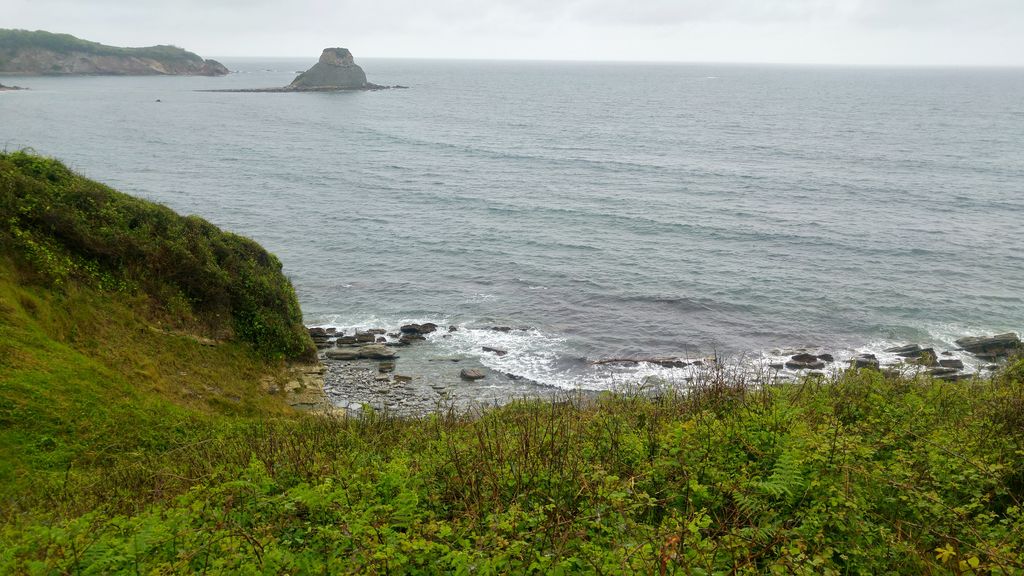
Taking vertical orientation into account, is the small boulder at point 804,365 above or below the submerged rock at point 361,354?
below

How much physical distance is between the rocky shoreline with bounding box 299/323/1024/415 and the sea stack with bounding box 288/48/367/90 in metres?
161

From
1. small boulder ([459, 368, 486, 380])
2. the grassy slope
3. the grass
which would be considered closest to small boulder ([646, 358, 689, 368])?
small boulder ([459, 368, 486, 380])

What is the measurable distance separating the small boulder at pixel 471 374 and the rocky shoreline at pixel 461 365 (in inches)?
1.9

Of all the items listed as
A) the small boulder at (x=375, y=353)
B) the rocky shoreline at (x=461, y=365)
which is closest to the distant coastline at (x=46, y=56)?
the rocky shoreline at (x=461, y=365)

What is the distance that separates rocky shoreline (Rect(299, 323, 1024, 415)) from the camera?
28375 millimetres

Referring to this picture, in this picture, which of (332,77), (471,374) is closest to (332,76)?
(332,77)

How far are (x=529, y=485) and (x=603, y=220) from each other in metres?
48.0

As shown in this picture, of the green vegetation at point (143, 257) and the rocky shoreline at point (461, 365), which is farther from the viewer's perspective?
the rocky shoreline at point (461, 365)

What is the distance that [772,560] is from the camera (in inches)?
277

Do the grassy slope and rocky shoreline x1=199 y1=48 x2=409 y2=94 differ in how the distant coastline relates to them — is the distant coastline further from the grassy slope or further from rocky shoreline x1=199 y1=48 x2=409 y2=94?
the grassy slope

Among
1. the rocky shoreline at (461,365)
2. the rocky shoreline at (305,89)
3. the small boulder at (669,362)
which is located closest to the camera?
the rocky shoreline at (461,365)

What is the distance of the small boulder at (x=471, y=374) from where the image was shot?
99.7 feet

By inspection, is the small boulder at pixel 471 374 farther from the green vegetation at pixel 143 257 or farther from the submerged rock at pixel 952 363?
the submerged rock at pixel 952 363

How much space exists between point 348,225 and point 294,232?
4.64 metres
